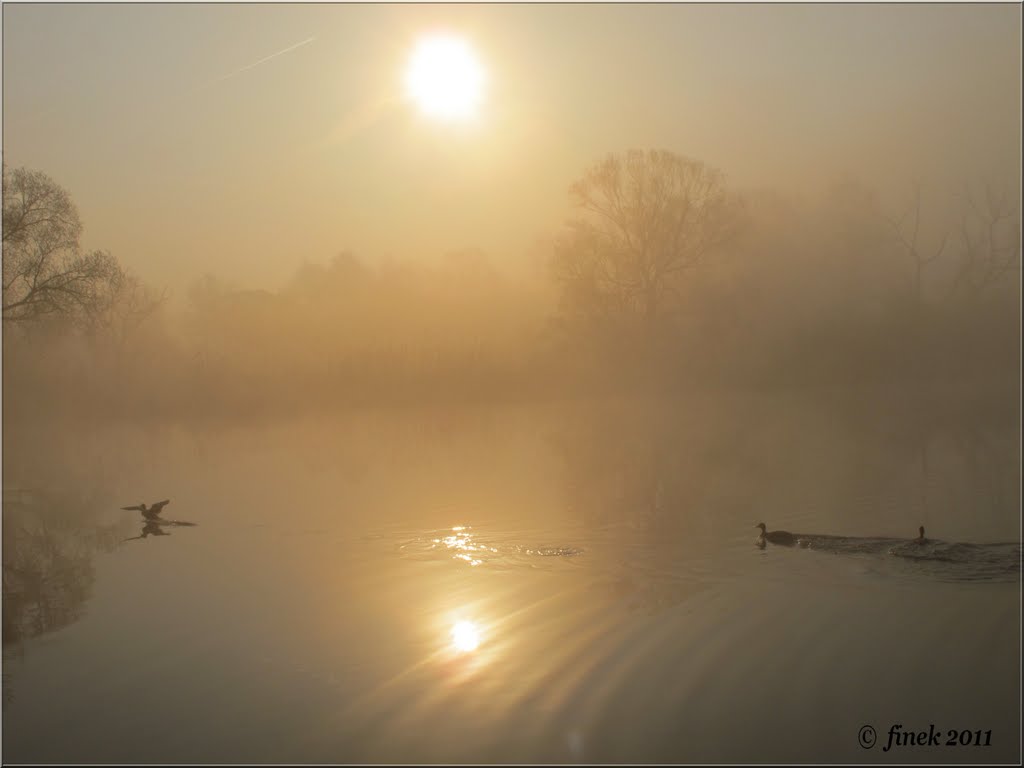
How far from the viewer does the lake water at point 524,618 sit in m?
6.68

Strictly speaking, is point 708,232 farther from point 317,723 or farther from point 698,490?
point 317,723

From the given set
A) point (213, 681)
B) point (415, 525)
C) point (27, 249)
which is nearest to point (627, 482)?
point (415, 525)

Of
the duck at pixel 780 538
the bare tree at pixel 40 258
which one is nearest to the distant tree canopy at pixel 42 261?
the bare tree at pixel 40 258

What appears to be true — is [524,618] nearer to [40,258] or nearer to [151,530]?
[151,530]

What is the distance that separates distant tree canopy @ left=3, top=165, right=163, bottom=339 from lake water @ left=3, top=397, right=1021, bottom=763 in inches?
652

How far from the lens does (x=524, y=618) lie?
934cm

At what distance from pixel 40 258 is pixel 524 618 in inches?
1255

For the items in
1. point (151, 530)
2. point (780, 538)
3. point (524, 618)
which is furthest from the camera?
point (151, 530)

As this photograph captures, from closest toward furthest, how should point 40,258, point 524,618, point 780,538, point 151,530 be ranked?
point 524,618
point 780,538
point 151,530
point 40,258

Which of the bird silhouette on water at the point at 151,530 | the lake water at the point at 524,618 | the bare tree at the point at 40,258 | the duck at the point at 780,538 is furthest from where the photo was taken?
the bare tree at the point at 40,258

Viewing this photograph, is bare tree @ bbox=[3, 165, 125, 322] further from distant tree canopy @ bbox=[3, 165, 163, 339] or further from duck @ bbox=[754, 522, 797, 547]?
duck @ bbox=[754, 522, 797, 547]

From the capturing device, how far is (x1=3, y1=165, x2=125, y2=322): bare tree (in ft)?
112

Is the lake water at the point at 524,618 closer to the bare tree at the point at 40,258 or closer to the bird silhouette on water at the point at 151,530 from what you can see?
the bird silhouette on water at the point at 151,530

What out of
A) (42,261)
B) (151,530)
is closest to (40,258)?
(42,261)
